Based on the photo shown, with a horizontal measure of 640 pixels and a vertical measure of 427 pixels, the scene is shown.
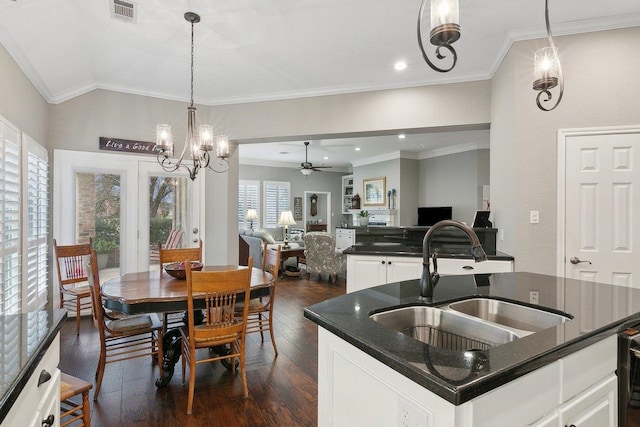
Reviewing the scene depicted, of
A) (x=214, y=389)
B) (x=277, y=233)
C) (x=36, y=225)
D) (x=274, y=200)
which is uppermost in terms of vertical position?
(x=274, y=200)

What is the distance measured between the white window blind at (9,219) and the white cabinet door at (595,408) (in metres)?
3.46

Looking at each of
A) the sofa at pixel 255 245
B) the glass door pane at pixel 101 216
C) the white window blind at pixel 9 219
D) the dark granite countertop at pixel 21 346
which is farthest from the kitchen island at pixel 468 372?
the sofa at pixel 255 245

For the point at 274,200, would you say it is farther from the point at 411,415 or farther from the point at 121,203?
the point at 411,415

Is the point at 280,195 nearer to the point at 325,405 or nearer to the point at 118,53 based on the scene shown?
the point at 118,53

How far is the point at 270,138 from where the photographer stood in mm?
4543

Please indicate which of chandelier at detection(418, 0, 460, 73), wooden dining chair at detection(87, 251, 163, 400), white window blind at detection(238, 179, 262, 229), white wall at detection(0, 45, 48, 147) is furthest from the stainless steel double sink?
white window blind at detection(238, 179, 262, 229)

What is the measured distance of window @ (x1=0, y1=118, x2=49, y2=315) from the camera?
263cm

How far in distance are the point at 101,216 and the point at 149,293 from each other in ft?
7.48

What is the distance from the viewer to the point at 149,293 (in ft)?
7.86

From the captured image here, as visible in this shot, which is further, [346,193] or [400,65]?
[346,193]

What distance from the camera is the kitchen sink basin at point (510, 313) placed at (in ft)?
4.74

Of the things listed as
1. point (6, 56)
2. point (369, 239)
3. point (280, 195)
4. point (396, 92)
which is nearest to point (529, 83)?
point (396, 92)

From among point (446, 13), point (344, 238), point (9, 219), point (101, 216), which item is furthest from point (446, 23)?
point (344, 238)

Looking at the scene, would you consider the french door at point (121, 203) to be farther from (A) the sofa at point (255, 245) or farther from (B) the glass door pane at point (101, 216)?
(A) the sofa at point (255, 245)
